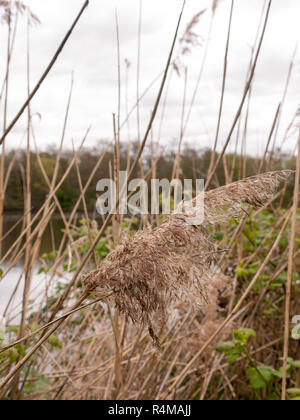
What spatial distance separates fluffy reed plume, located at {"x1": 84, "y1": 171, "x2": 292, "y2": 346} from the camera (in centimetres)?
62

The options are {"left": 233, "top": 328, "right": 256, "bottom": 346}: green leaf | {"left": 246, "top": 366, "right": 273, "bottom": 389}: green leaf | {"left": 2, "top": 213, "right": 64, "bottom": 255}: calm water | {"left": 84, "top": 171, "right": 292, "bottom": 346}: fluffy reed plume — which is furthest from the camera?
{"left": 2, "top": 213, "right": 64, "bottom": 255}: calm water

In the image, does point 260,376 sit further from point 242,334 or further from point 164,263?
point 164,263

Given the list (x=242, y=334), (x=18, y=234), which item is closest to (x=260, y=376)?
(x=242, y=334)

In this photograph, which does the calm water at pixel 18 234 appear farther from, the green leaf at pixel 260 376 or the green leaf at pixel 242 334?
the green leaf at pixel 260 376

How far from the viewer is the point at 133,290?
63 cm

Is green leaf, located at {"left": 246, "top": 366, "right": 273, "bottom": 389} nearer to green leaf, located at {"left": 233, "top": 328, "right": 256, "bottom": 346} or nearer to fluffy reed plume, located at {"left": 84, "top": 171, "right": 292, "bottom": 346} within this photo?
green leaf, located at {"left": 233, "top": 328, "right": 256, "bottom": 346}

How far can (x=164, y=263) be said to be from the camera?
2.03 ft

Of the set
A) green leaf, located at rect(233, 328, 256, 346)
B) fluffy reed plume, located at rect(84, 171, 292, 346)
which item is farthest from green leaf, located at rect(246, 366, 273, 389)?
fluffy reed plume, located at rect(84, 171, 292, 346)

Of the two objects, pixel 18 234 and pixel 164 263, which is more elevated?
pixel 164 263

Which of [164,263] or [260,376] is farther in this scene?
[260,376]

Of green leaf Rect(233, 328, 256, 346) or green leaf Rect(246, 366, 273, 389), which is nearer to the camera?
green leaf Rect(233, 328, 256, 346)

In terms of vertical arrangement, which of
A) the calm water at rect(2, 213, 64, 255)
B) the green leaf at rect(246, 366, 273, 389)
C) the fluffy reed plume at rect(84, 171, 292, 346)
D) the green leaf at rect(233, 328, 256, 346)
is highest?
the fluffy reed plume at rect(84, 171, 292, 346)

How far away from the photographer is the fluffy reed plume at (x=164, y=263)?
0.62 meters
